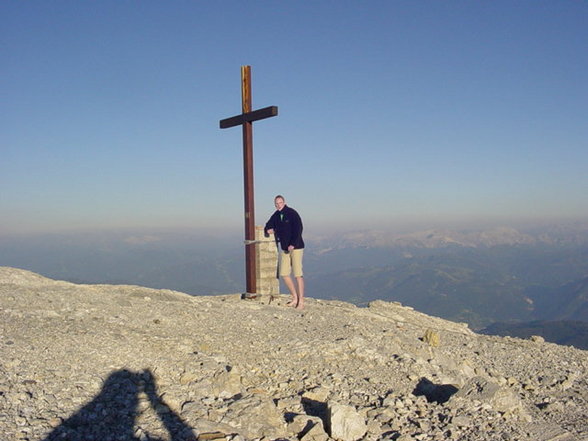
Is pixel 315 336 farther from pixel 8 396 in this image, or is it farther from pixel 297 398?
pixel 8 396

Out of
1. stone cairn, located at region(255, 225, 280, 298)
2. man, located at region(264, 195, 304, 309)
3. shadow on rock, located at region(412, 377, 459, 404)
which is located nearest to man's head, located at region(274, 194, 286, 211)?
man, located at region(264, 195, 304, 309)

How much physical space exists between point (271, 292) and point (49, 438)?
932cm

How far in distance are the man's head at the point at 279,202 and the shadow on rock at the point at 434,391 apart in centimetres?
608

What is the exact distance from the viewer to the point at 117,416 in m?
5.44

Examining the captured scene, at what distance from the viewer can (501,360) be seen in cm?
995

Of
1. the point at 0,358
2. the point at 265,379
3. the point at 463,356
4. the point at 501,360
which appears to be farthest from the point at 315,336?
the point at 0,358

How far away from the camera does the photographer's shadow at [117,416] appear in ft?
16.3

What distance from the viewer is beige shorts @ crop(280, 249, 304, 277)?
1230cm

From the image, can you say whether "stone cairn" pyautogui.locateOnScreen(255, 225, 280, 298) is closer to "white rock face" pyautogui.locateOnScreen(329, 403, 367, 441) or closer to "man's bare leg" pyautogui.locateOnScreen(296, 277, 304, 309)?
"man's bare leg" pyautogui.locateOnScreen(296, 277, 304, 309)

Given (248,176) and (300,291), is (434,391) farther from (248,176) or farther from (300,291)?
(248,176)

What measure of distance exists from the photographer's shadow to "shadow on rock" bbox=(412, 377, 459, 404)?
12.8 ft

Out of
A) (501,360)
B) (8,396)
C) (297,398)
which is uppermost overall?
(8,396)

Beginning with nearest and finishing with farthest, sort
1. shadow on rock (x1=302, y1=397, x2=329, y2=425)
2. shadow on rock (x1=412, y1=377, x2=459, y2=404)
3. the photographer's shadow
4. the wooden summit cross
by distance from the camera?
the photographer's shadow < shadow on rock (x1=302, y1=397, x2=329, y2=425) < shadow on rock (x1=412, y1=377, x2=459, y2=404) < the wooden summit cross

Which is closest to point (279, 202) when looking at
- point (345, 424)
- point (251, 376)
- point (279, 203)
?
point (279, 203)
